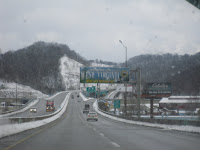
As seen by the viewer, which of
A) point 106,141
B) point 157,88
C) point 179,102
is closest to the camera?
point 106,141

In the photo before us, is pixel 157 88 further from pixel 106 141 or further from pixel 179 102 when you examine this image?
pixel 106 141

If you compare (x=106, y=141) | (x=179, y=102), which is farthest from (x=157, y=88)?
(x=106, y=141)

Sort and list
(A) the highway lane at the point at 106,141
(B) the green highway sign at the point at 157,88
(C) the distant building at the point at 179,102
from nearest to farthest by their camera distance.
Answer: (A) the highway lane at the point at 106,141
(B) the green highway sign at the point at 157,88
(C) the distant building at the point at 179,102

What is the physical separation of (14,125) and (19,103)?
116 meters

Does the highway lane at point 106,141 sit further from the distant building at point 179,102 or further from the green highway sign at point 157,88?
the distant building at point 179,102

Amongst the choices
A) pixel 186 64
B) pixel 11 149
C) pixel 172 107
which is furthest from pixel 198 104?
pixel 11 149


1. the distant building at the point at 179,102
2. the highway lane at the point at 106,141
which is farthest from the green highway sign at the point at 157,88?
the highway lane at the point at 106,141

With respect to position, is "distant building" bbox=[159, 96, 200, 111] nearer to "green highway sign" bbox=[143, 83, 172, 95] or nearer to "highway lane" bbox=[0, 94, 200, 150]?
"green highway sign" bbox=[143, 83, 172, 95]

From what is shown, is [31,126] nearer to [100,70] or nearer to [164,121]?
[164,121]

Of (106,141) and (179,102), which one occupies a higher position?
(106,141)

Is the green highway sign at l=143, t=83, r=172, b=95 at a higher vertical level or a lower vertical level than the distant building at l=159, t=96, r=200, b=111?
higher

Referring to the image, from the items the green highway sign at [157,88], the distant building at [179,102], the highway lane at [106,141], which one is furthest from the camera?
the distant building at [179,102]

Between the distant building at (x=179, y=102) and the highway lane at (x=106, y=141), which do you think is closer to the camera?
the highway lane at (x=106, y=141)

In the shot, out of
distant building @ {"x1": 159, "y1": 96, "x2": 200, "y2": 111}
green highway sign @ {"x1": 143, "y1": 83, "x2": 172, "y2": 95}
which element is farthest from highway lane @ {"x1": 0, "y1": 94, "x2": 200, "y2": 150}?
distant building @ {"x1": 159, "y1": 96, "x2": 200, "y2": 111}
